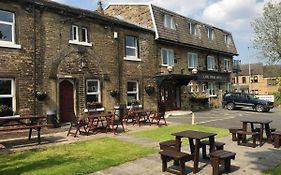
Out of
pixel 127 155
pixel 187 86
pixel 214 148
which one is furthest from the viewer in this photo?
pixel 187 86

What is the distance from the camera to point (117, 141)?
11836 mm

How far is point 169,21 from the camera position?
983 inches

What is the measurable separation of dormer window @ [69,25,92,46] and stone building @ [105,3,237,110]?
6851 mm

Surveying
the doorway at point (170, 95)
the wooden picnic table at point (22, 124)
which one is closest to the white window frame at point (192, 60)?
the doorway at point (170, 95)

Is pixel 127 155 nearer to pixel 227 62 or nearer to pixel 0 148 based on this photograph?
pixel 0 148

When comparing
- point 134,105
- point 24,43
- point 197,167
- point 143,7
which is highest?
point 143,7

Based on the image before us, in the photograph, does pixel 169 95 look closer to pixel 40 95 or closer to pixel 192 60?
pixel 192 60

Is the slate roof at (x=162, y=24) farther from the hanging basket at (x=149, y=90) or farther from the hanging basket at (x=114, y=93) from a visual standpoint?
the hanging basket at (x=114, y=93)

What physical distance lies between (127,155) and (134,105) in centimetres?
1071

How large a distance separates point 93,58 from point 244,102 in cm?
1773

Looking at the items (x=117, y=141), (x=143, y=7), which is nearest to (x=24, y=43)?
(x=117, y=141)

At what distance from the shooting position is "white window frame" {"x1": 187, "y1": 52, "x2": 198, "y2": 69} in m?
27.0

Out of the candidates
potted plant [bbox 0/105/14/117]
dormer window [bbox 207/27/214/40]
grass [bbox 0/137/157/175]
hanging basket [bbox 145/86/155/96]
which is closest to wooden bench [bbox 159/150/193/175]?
grass [bbox 0/137/157/175]

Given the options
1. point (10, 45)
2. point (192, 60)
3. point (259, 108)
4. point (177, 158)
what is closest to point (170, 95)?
point (192, 60)
